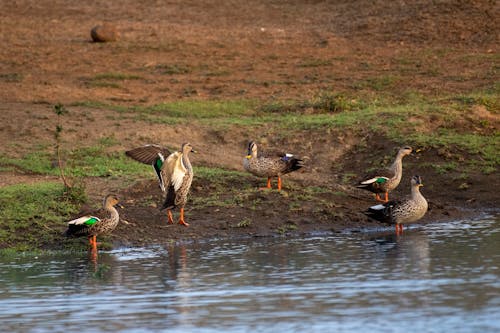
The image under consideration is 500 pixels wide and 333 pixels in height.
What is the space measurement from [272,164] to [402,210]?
7.38 ft

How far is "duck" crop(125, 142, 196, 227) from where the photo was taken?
560 inches

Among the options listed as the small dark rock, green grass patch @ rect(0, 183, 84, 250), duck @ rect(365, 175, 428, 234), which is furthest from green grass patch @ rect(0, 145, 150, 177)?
the small dark rock

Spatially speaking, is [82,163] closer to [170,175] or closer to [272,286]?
[170,175]

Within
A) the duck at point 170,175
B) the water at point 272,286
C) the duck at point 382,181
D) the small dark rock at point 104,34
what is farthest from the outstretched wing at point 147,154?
the small dark rock at point 104,34

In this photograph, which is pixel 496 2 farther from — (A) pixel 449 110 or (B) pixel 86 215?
(B) pixel 86 215

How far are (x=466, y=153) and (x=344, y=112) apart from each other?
3206 mm

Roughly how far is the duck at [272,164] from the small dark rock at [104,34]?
12.3m

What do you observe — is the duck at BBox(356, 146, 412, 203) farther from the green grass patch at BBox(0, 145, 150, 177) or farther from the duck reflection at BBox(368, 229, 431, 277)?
the green grass patch at BBox(0, 145, 150, 177)

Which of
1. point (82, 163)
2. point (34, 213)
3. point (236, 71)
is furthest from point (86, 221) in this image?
point (236, 71)

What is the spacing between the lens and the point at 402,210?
45.5ft

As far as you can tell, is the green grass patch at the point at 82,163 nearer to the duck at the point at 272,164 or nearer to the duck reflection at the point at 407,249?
the duck at the point at 272,164

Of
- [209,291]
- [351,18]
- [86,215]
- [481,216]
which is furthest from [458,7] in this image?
[209,291]

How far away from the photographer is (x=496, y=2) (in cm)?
2750

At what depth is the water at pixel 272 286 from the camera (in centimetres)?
924
